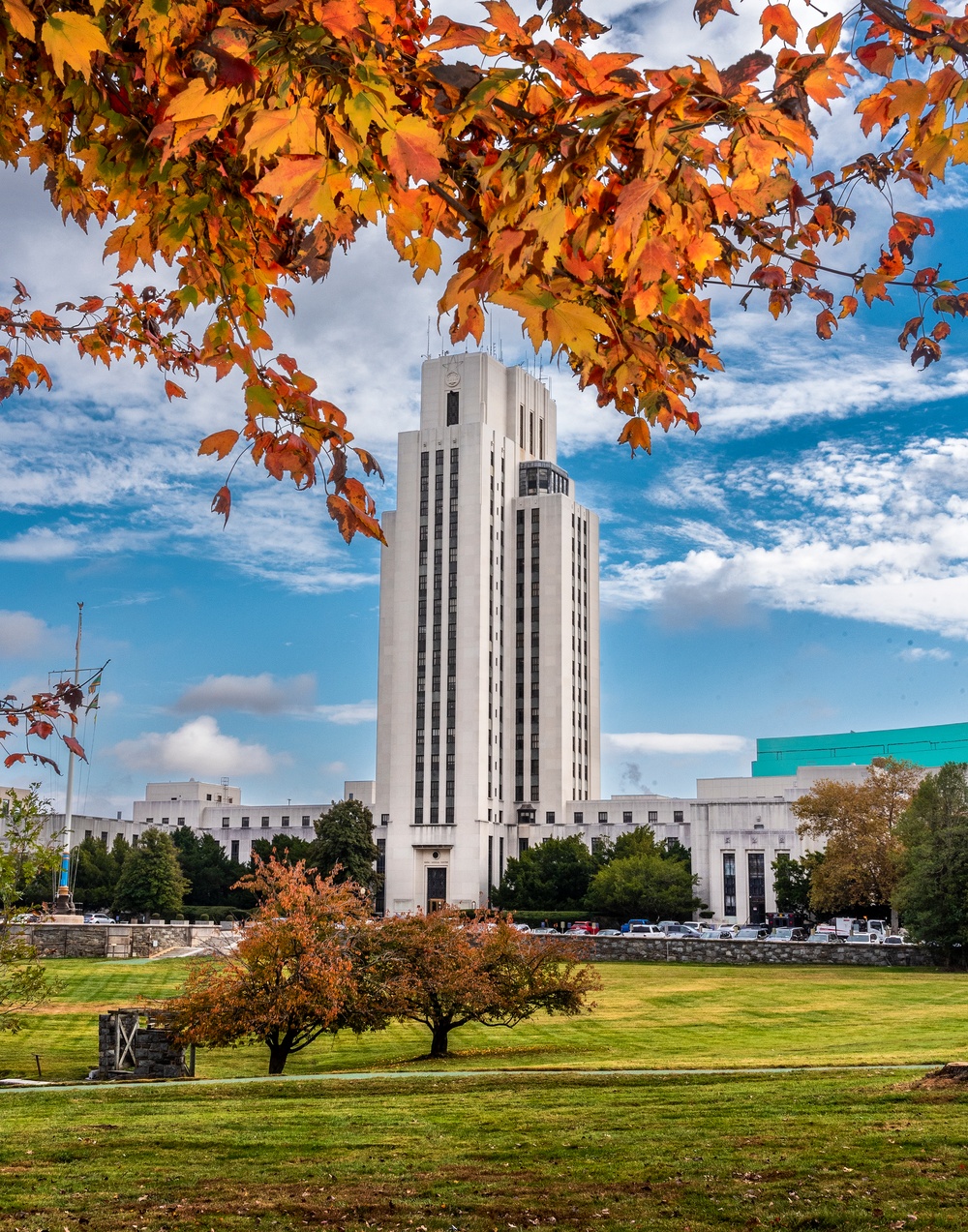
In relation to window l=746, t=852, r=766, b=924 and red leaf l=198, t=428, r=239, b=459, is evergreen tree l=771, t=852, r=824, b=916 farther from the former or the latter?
red leaf l=198, t=428, r=239, b=459

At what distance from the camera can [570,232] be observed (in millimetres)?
4773

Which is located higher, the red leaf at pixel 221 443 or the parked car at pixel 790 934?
the red leaf at pixel 221 443

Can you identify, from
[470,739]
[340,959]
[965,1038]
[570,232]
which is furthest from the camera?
→ [470,739]

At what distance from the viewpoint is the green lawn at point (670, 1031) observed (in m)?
26.3

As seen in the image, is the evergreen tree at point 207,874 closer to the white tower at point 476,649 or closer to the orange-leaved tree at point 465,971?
the white tower at point 476,649

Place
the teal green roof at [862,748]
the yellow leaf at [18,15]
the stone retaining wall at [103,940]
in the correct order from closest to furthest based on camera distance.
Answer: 1. the yellow leaf at [18,15]
2. the stone retaining wall at [103,940]
3. the teal green roof at [862,748]

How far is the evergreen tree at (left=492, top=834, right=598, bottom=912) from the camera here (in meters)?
91.9

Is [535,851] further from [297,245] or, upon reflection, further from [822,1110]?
[297,245]

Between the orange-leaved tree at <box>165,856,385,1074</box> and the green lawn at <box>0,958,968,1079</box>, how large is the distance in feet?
8.36

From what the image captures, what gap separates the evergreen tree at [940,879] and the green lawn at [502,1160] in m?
34.2

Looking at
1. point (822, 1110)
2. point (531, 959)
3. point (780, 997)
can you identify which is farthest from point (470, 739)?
point (822, 1110)

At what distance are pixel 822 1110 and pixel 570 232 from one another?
39.0ft

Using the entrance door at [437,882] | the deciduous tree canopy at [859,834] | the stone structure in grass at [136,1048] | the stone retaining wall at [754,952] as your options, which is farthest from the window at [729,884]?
the stone structure in grass at [136,1048]

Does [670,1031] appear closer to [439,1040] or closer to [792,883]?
[439,1040]
